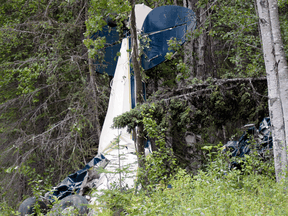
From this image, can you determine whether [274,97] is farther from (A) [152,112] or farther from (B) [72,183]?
(B) [72,183]

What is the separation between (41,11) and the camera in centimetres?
1101

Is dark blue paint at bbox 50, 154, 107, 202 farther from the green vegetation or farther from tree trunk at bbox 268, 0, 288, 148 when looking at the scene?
tree trunk at bbox 268, 0, 288, 148

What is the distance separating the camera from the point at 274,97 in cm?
536

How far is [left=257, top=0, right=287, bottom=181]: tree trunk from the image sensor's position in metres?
5.17

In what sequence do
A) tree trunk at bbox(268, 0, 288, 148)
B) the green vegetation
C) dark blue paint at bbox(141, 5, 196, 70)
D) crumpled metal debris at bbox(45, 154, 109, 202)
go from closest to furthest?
the green vegetation, tree trunk at bbox(268, 0, 288, 148), crumpled metal debris at bbox(45, 154, 109, 202), dark blue paint at bbox(141, 5, 196, 70)

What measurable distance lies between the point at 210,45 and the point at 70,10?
18.9 feet

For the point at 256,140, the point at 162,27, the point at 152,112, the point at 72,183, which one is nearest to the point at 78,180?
the point at 72,183

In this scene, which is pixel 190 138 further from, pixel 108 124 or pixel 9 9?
pixel 9 9

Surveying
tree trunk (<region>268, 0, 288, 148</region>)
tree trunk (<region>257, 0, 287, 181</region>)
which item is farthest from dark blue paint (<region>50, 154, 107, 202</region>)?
tree trunk (<region>268, 0, 288, 148</region>)

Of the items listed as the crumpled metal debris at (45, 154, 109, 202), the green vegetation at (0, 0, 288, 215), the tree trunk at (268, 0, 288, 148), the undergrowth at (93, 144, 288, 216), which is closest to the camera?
the undergrowth at (93, 144, 288, 216)

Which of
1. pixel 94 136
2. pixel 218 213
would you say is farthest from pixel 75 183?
pixel 218 213

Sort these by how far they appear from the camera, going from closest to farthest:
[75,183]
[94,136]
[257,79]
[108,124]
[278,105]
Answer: [278,105] → [257,79] → [75,183] → [108,124] → [94,136]

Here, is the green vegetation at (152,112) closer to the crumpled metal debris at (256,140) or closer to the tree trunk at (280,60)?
the crumpled metal debris at (256,140)

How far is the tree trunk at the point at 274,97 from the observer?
17.0ft
